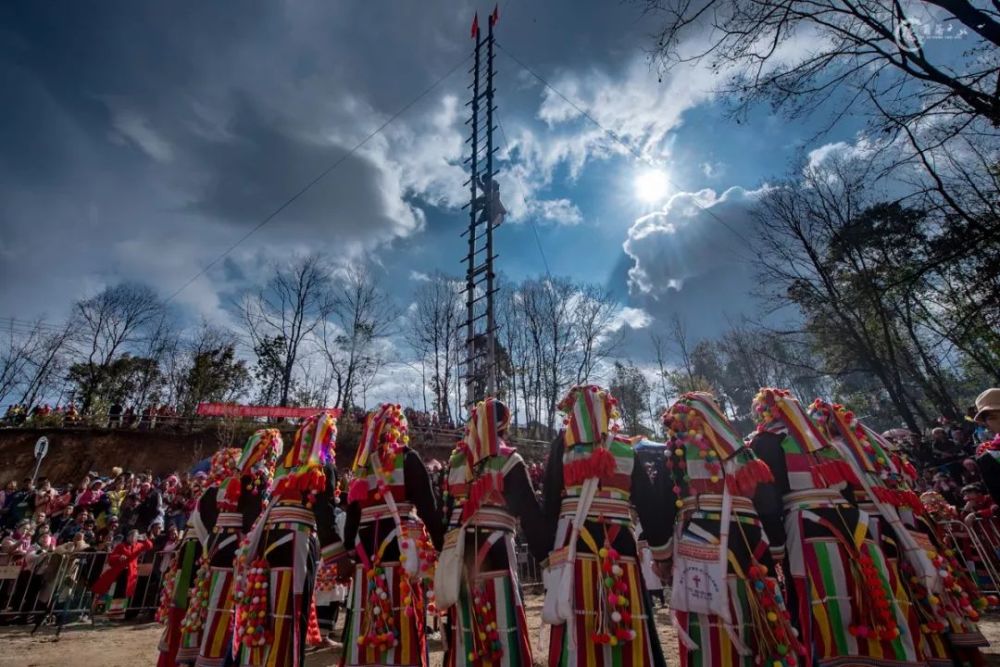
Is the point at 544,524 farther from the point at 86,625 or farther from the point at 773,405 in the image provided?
the point at 86,625

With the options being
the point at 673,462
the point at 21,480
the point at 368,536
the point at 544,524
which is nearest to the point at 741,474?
the point at 673,462

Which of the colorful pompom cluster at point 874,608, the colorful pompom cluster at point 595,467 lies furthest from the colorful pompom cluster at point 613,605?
the colorful pompom cluster at point 874,608

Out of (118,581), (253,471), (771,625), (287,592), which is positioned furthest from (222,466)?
(118,581)

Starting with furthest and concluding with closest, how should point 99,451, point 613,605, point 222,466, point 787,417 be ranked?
point 99,451
point 222,466
point 787,417
point 613,605

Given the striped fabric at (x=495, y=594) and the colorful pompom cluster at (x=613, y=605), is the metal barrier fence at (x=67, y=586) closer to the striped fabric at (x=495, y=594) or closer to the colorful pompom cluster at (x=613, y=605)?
the striped fabric at (x=495, y=594)

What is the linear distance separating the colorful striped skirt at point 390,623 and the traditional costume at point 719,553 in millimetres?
1803

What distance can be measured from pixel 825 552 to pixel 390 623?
2.92 meters

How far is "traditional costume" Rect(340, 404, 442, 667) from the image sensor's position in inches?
134

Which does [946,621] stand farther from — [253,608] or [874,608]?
[253,608]

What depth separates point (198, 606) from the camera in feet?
13.9

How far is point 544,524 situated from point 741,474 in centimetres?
135

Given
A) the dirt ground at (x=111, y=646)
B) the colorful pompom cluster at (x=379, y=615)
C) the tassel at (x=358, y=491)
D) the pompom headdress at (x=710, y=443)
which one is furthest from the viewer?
the dirt ground at (x=111, y=646)

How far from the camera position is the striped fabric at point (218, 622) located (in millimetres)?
3990

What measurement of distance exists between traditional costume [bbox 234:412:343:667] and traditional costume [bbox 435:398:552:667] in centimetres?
122
